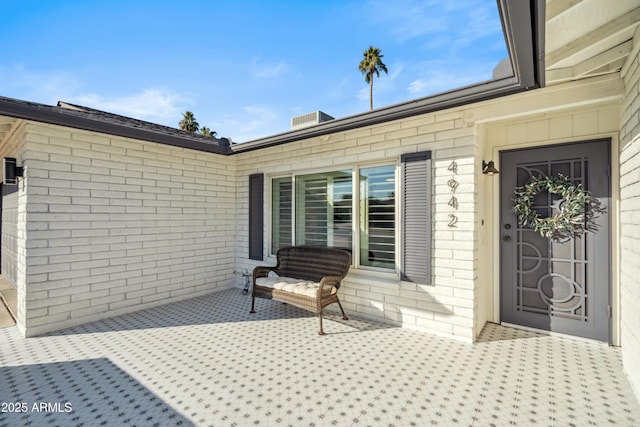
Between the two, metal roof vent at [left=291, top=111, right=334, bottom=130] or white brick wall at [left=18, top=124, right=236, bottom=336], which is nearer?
white brick wall at [left=18, top=124, right=236, bottom=336]

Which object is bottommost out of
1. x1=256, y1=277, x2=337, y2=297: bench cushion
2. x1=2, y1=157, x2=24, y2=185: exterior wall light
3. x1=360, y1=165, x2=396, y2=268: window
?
x1=256, y1=277, x2=337, y2=297: bench cushion

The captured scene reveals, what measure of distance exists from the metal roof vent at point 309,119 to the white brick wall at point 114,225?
5.17 feet

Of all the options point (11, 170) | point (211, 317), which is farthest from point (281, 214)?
point (11, 170)

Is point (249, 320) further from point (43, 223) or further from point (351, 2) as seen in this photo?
point (351, 2)

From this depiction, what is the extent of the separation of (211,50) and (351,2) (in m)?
2.48

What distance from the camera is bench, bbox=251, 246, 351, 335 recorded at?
3471 millimetres

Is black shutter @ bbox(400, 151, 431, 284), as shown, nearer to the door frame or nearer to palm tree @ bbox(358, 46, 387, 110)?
the door frame

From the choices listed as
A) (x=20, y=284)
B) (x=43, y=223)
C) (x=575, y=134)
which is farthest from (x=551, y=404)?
(x=20, y=284)

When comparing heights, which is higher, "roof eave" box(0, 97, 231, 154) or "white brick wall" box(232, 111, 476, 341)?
"roof eave" box(0, 97, 231, 154)

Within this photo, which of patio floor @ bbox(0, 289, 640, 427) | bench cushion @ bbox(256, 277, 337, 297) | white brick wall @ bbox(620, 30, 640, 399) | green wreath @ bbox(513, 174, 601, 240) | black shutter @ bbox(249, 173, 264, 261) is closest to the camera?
patio floor @ bbox(0, 289, 640, 427)

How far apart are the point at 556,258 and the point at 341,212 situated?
2.68m

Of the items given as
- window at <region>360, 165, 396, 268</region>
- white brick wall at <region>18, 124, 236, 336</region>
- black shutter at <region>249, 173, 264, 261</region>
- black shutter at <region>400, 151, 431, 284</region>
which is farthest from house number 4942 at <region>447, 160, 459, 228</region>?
white brick wall at <region>18, 124, 236, 336</region>

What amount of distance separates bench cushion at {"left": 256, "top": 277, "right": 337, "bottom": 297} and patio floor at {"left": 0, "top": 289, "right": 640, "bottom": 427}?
460 mm

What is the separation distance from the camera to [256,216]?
5109 mm
